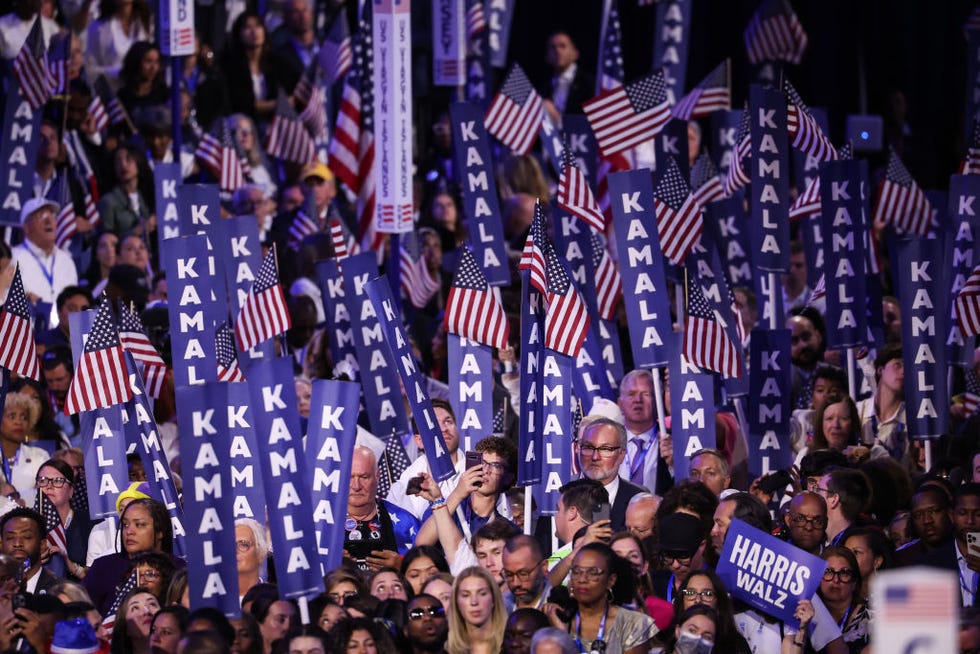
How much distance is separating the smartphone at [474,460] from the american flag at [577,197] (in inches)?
98.9

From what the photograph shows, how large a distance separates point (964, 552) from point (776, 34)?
9.41m

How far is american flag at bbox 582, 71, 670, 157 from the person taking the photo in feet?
47.3

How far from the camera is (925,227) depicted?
606 inches

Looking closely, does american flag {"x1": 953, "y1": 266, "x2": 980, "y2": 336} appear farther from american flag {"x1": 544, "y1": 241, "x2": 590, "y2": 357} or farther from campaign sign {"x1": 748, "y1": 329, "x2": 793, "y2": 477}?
american flag {"x1": 544, "y1": 241, "x2": 590, "y2": 357}

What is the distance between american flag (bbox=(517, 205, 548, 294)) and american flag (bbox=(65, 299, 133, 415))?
2256 mm

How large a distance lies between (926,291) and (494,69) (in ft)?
30.6

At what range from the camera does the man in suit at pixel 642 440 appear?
11844 mm

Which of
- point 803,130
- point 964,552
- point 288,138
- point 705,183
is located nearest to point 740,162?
point 705,183

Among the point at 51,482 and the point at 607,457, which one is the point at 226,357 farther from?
the point at 607,457

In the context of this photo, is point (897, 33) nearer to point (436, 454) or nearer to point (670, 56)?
point (670, 56)

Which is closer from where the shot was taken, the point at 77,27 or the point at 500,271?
the point at 500,271

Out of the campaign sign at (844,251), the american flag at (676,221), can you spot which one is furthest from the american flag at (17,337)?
the campaign sign at (844,251)

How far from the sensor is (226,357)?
12156mm

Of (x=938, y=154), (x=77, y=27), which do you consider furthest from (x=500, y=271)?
(x=938, y=154)
